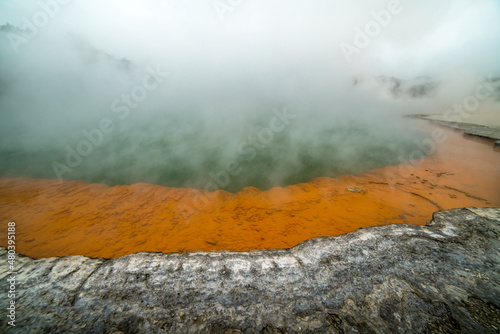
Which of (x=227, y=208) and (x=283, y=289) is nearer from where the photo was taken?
(x=283, y=289)

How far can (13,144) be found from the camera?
297 inches

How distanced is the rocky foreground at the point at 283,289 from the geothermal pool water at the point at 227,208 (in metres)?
0.79

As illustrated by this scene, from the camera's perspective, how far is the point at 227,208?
3561 mm

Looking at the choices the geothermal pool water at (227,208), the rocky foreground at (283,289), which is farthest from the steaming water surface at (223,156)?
the rocky foreground at (283,289)

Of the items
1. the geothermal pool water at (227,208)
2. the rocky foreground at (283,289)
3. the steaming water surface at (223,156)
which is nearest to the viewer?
the rocky foreground at (283,289)

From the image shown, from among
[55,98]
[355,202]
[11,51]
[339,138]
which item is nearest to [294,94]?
[339,138]

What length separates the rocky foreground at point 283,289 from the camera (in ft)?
4.33

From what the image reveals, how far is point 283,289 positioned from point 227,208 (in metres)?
2.14

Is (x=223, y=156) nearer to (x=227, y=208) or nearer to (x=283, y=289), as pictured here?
(x=227, y=208)

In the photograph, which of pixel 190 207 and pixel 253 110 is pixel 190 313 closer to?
pixel 190 207

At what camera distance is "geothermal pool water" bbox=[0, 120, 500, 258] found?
275 cm

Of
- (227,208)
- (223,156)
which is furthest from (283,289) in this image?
(223,156)

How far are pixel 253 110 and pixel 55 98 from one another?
13084mm

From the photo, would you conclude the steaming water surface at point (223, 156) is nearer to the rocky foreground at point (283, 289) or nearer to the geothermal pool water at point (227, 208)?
the geothermal pool water at point (227, 208)
